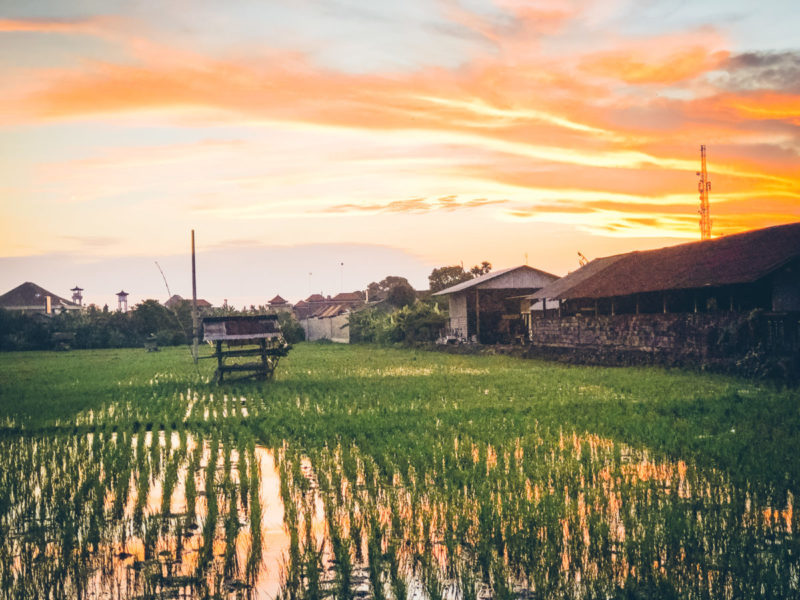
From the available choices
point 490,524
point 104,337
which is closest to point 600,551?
point 490,524

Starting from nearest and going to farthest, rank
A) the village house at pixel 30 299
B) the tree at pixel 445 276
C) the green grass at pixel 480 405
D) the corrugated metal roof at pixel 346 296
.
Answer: the green grass at pixel 480 405 < the tree at pixel 445 276 < the village house at pixel 30 299 < the corrugated metal roof at pixel 346 296

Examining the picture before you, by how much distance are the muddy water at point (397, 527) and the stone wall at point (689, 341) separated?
11.4m

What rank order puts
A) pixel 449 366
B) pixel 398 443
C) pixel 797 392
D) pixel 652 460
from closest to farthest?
pixel 652 460
pixel 398 443
pixel 797 392
pixel 449 366

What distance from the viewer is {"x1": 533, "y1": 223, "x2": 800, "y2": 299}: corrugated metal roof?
21.0 metres

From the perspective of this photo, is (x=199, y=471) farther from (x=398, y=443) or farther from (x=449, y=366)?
(x=449, y=366)

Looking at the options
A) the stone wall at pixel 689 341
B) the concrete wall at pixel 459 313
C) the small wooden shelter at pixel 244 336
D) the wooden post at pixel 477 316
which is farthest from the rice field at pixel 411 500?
the concrete wall at pixel 459 313

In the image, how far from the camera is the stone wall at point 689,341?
730 inches

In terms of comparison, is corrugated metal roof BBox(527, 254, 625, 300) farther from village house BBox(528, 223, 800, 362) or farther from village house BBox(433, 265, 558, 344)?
village house BBox(433, 265, 558, 344)

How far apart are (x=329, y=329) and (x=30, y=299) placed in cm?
4180

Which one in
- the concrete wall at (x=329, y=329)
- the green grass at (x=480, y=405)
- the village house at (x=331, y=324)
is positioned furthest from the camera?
the village house at (x=331, y=324)

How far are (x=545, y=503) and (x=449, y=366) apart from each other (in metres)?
19.1

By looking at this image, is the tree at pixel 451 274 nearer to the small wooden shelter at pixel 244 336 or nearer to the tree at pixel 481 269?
the tree at pixel 481 269

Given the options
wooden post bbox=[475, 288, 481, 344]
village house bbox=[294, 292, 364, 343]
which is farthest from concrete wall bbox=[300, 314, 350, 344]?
wooden post bbox=[475, 288, 481, 344]

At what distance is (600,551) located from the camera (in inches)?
210
